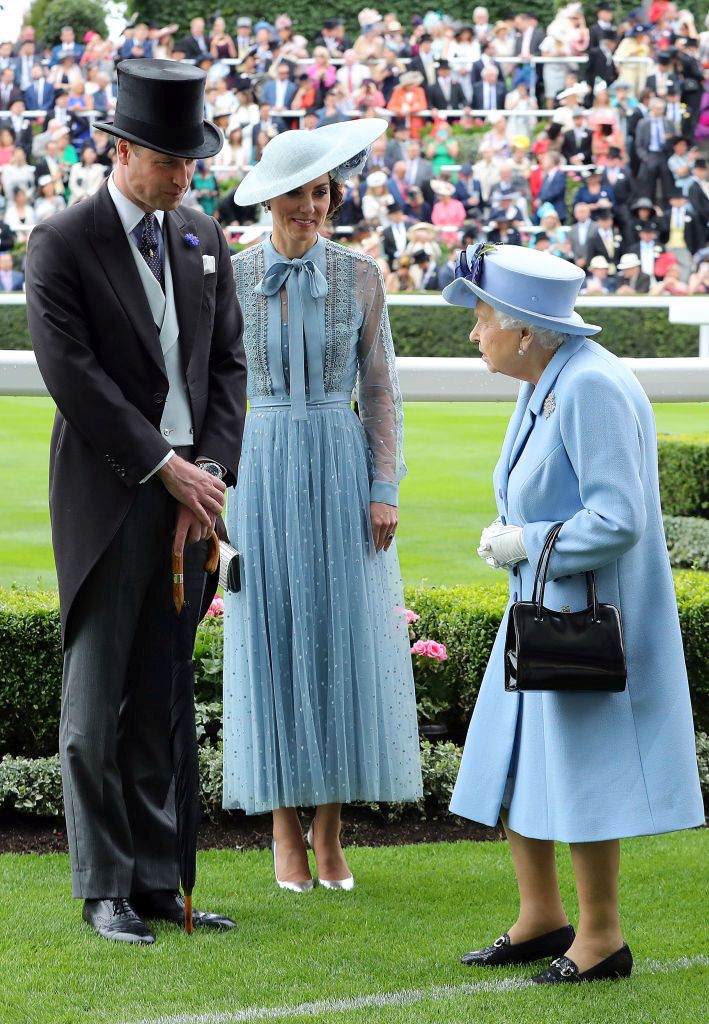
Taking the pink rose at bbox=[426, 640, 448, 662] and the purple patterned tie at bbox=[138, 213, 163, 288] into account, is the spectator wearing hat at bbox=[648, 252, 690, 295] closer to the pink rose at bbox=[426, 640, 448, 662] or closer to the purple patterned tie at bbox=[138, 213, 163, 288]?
the pink rose at bbox=[426, 640, 448, 662]

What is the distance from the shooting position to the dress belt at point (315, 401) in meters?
4.27

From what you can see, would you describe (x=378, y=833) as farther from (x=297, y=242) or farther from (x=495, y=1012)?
(x=297, y=242)

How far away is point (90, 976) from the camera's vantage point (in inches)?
134

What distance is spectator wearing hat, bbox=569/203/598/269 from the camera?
61.3ft

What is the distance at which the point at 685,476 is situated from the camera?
28.0 ft

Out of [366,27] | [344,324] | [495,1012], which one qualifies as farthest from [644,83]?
[495,1012]

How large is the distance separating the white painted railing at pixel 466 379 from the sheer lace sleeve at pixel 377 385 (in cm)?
94

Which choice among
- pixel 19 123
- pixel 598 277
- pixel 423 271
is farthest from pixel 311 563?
pixel 19 123

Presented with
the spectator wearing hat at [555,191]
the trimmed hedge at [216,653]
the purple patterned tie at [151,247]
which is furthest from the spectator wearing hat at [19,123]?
the purple patterned tie at [151,247]

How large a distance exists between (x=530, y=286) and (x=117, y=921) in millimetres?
1858

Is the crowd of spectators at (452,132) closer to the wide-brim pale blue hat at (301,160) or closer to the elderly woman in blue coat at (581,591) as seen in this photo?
the wide-brim pale blue hat at (301,160)

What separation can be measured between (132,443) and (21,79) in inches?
882

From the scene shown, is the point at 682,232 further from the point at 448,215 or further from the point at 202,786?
the point at 202,786

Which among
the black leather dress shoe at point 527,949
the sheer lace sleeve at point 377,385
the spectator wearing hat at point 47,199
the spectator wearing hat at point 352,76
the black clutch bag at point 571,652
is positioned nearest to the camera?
the black clutch bag at point 571,652
